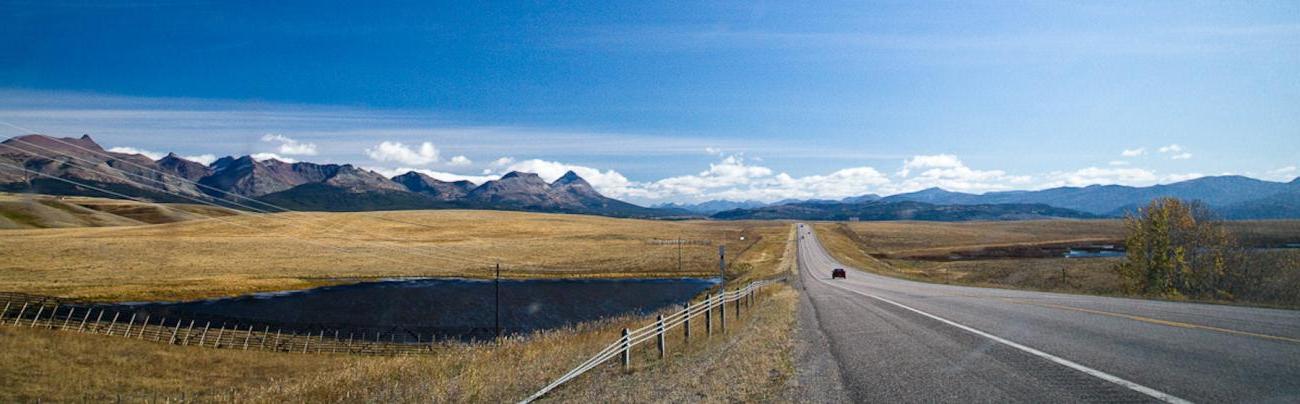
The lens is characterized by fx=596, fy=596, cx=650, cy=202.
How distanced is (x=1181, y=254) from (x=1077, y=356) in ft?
167

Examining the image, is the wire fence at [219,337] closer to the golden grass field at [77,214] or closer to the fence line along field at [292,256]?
the fence line along field at [292,256]

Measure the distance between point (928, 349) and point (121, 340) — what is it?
39.2m

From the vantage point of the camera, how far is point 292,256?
7912 cm

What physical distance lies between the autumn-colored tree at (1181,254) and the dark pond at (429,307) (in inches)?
1501

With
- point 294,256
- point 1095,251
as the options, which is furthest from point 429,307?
point 1095,251

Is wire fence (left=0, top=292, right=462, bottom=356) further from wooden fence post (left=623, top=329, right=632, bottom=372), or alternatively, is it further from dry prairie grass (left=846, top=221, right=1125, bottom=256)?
dry prairie grass (left=846, top=221, right=1125, bottom=256)

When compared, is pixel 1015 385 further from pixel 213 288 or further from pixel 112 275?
pixel 112 275

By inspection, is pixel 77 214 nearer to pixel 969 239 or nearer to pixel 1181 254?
pixel 1181 254

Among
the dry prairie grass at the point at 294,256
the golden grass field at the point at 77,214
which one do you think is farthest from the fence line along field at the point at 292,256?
the golden grass field at the point at 77,214

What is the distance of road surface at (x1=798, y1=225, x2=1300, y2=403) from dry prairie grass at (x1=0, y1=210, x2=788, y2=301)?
58882 millimetres

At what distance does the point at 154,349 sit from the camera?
31.4 meters

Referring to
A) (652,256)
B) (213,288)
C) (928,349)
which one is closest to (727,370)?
(928,349)

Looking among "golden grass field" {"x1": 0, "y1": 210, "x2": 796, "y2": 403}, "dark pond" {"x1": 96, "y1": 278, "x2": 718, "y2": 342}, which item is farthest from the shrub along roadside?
"dark pond" {"x1": 96, "y1": 278, "x2": 718, "y2": 342}

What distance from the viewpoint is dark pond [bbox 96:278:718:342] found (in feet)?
143
